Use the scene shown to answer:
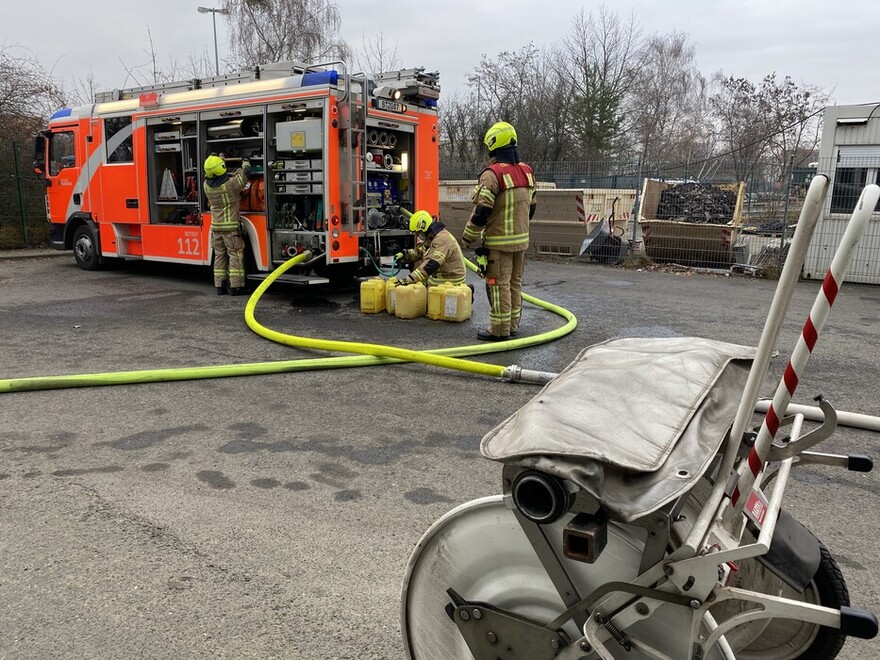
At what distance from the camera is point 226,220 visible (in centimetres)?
940

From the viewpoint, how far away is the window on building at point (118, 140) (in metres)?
10.9

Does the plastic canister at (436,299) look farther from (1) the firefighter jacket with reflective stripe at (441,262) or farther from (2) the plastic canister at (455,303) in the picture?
(1) the firefighter jacket with reflective stripe at (441,262)

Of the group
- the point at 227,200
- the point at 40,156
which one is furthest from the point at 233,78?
the point at 40,156

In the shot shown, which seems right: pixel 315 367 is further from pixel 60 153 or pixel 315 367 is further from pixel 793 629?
Answer: pixel 60 153

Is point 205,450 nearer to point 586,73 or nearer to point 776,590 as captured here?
point 776,590

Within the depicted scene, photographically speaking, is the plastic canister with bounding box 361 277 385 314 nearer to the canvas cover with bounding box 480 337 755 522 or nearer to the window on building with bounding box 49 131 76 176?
the canvas cover with bounding box 480 337 755 522

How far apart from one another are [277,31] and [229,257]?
20.9m

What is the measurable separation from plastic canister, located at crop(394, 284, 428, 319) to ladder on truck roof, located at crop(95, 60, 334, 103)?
3.41 metres

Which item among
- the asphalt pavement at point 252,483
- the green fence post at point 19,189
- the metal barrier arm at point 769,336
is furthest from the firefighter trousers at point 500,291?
the green fence post at point 19,189

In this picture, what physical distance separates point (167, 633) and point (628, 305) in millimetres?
7786

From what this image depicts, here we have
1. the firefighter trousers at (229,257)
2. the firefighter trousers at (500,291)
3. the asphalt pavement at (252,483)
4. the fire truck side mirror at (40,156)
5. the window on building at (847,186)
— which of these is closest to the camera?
the asphalt pavement at (252,483)

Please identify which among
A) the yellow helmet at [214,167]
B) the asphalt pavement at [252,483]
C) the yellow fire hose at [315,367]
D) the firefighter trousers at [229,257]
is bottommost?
the asphalt pavement at [252,483]

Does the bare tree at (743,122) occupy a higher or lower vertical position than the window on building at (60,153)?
higher

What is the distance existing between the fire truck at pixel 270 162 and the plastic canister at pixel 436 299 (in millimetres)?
1613
